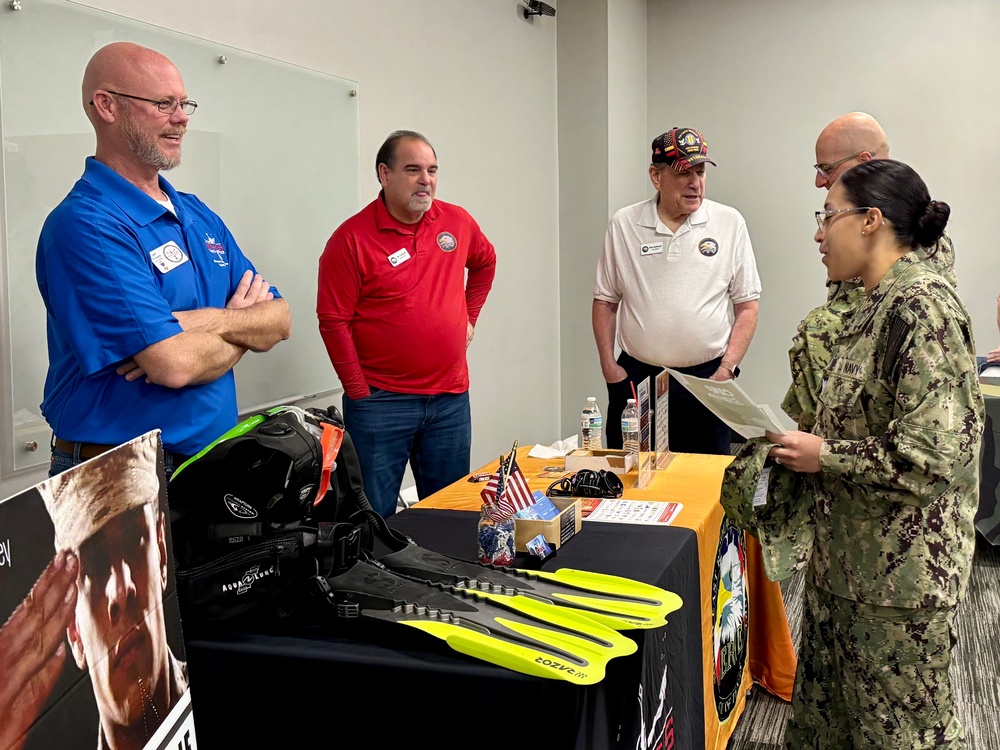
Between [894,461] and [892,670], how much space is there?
414mm

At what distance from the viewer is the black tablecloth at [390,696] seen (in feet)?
3.92

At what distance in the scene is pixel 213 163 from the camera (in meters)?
2.92

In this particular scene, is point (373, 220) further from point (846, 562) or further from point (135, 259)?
point (846, 562)

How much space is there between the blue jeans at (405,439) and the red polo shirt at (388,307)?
0.05 meters

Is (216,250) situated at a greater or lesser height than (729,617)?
greater

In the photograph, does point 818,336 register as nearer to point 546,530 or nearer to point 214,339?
point 546,530

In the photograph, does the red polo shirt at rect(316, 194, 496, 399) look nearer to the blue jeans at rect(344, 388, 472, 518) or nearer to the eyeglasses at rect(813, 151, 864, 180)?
the blue jeans at rect(344, 388, 472, 518)

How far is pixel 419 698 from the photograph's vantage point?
1.24 metres

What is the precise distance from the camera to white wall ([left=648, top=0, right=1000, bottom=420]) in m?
5.59

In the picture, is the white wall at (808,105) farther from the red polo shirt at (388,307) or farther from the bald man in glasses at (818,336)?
the bald man in glasses at (818,336)

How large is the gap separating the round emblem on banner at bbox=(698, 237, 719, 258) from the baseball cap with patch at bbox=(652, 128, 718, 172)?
281 mm

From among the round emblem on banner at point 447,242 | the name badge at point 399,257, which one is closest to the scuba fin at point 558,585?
the name badge at point 399,257

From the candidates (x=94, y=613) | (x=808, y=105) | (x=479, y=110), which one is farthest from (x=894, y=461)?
(x=808, y=105)

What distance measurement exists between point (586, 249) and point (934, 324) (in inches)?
169
